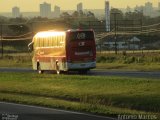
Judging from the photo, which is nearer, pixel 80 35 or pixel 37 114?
pixel 37 114

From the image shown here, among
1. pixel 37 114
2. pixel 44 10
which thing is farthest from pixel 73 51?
pixel 44 10

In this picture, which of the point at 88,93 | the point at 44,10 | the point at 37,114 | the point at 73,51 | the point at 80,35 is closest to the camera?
the point at 37,114

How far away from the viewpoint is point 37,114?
18.2 metres

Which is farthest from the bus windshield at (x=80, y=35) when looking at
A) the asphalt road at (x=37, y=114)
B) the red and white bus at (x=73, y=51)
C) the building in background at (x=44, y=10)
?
the building in background at (x=44, y=10)

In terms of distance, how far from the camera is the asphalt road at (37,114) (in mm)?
17141

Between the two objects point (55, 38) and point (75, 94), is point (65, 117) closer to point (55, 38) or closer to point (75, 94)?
point (75, 94)

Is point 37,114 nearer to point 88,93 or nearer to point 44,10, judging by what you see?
point 88,93

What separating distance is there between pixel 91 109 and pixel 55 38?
72.3ft

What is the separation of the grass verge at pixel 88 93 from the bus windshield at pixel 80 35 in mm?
6057

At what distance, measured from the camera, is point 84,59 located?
128 ft

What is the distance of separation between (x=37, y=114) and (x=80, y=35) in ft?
70.0

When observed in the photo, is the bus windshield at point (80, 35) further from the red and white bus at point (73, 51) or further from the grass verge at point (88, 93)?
the grass verge at point (88, 93)

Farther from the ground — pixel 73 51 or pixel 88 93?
pixel 73 51

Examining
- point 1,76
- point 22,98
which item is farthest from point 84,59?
point 22,98
